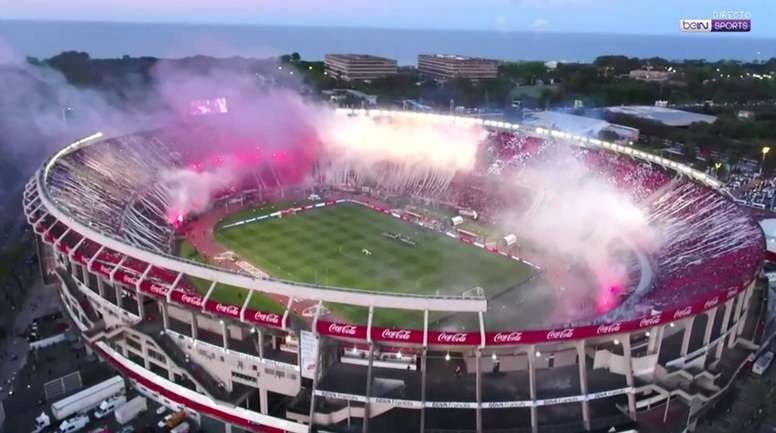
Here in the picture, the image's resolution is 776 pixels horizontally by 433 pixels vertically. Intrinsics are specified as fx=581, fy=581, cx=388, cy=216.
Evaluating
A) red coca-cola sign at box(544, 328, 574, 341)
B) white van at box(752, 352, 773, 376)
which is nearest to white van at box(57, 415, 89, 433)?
red coca-cola sign at box(544, 328, 574, 341)

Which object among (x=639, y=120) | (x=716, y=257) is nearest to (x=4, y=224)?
(x=716, y=257)

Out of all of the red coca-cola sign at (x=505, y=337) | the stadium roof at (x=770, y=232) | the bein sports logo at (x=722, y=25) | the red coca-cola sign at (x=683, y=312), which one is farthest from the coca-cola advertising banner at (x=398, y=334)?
the bein sports logo at (x=722, y=25)

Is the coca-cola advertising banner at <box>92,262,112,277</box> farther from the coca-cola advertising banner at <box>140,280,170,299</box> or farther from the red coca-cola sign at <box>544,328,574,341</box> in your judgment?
the red coca-cola sign at <box>544,328,574,341</box>

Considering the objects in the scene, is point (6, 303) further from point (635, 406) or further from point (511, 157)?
point (511, 157)

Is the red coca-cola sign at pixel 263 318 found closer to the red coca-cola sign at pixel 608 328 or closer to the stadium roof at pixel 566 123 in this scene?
the red coca-cola sign at pixel 608 328

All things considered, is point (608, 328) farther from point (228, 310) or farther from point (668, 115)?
point (668, 115)

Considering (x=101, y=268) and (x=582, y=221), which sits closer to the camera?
(x=101, y=268)

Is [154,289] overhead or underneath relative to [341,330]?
overhead

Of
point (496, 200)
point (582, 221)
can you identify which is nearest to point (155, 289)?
point (582, 221)
